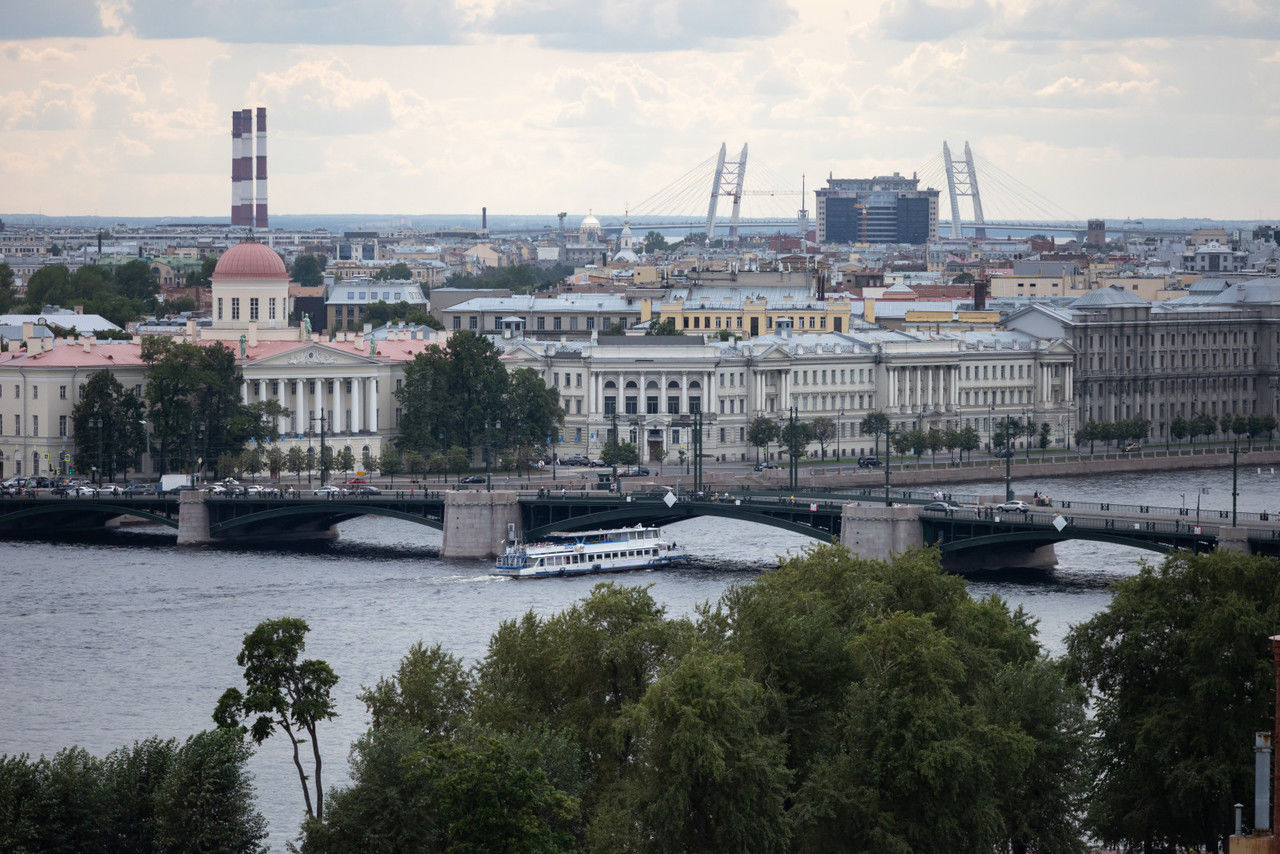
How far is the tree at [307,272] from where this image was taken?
151 meters

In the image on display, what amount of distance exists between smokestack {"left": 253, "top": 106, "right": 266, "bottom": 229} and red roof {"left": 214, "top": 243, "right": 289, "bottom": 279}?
9972 cm

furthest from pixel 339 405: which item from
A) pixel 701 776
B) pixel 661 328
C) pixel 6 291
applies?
pixel 701 776

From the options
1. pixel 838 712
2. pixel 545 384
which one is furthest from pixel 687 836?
pixel 545 384

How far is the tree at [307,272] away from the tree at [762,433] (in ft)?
246

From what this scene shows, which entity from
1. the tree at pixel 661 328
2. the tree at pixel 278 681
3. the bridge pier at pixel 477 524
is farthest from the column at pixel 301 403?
the tree at pixel 278 681

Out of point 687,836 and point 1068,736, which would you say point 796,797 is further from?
point 1068,736

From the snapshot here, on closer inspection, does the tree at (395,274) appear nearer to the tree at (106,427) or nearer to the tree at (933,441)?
the tree at (933,441)

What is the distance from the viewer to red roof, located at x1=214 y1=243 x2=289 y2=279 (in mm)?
75062

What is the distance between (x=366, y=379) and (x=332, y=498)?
14.8m

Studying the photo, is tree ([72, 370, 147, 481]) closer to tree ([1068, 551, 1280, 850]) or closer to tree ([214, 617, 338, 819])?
tree ([214, 617, 338, 819])

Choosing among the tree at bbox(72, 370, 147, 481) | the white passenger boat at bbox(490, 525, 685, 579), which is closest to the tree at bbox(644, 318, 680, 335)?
the tree at bbox(72, 370, 147, 481)

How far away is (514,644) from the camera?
95.6 ft

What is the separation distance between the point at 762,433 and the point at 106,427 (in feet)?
61.9

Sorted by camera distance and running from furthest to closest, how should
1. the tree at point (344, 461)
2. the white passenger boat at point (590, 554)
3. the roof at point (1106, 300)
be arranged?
the roof at point (1106, 300)
the tree at point (344, 461)
the white passenger boat at point (590, 554)
